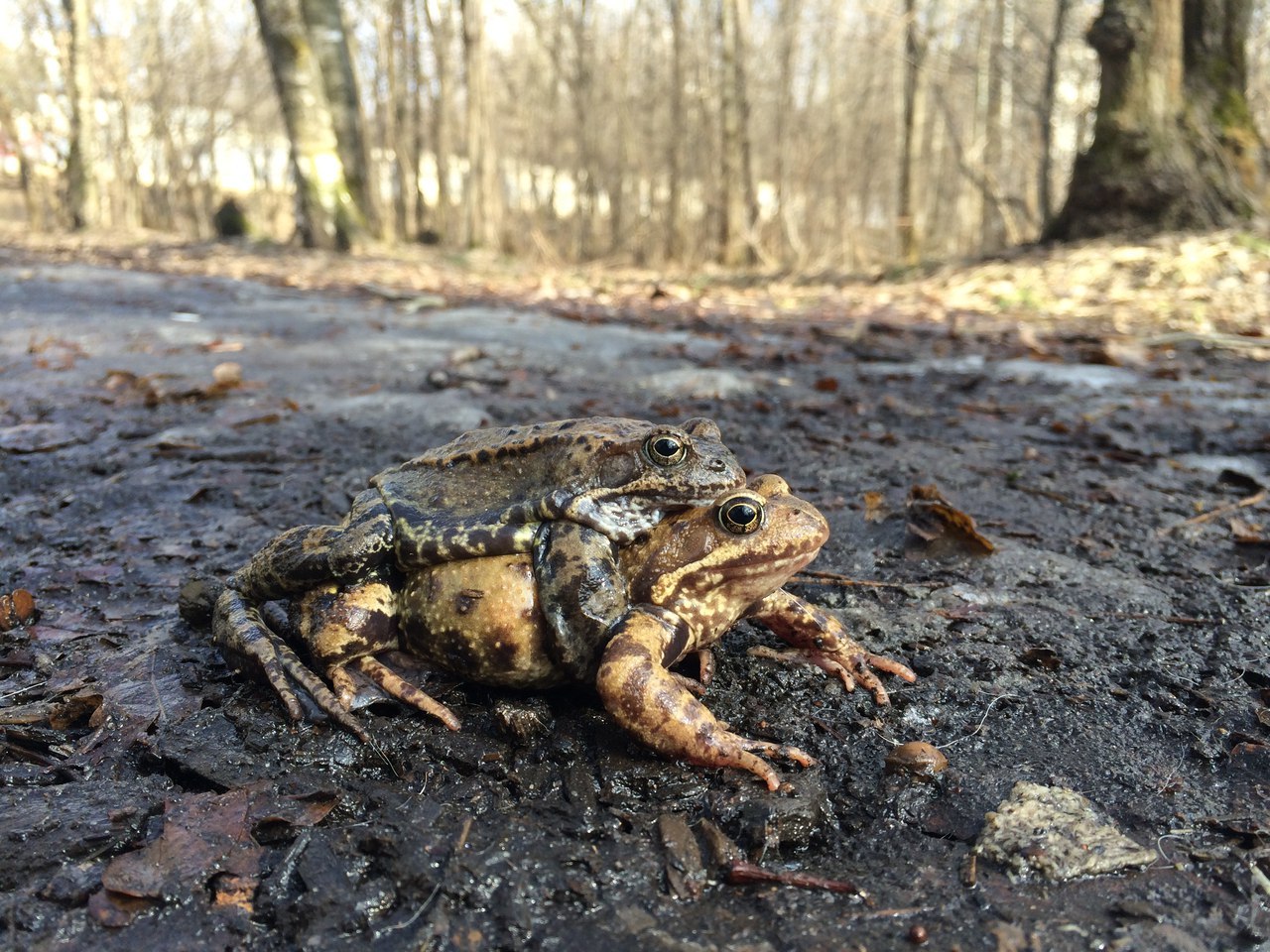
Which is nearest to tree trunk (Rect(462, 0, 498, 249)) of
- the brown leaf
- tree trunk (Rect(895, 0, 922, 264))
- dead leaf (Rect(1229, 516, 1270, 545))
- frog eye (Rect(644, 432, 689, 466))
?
tree trunk (Rect(895, 0, 922, 264))

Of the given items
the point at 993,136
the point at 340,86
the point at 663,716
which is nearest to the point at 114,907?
the point at 663,716

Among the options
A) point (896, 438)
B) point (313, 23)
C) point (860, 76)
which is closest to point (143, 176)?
point (313, 23)

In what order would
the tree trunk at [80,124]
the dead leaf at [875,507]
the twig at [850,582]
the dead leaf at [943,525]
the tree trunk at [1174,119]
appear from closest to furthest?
the twig at [850,582] < the dead leaf at [943,525] < the dead leaf at [875,507] < the tree trunk at [1174,119] < the tree trunk at [80,124]

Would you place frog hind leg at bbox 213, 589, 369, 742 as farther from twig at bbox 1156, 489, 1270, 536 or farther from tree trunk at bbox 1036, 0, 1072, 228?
tree trunk at bbox 1036, 0, 1072, 228

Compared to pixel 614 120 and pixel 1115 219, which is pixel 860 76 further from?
pixel 1115 219

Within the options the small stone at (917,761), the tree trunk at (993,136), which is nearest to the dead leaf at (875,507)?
the small stone at (917,761)

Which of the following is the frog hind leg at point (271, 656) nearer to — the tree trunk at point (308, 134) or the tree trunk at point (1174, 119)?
the tree trunk at point (1174, 119)

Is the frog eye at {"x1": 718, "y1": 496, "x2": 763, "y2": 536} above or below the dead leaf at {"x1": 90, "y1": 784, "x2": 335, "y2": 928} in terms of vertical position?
above
